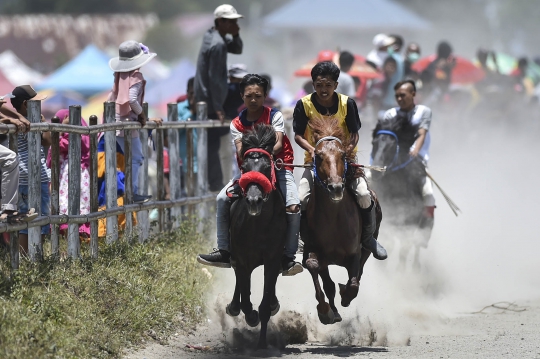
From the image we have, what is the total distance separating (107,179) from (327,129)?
2.77m

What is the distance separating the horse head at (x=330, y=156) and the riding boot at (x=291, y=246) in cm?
41

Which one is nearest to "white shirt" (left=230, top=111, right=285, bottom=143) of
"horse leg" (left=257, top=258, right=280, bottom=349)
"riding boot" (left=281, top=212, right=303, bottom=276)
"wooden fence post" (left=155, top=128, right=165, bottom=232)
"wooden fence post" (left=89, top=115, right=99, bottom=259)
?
"riding boot" (left=281, top=212, right=303, bottom=276)

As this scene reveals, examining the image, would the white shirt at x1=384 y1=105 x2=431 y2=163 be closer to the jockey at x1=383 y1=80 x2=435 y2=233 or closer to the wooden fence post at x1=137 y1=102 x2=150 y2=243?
the jockey at x1=383 y1=80 x2=435 y2=233

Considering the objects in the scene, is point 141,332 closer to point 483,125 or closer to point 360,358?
point 360,358

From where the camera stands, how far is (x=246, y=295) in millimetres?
8969

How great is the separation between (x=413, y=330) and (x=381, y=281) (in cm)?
186

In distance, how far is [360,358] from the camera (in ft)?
27.5

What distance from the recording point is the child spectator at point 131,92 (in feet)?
36.3

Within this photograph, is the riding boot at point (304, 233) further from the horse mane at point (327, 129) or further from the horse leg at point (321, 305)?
the horse mane at point (327, 129)

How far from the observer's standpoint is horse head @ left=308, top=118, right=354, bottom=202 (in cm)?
833

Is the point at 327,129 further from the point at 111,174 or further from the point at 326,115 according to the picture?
the point at 111,174

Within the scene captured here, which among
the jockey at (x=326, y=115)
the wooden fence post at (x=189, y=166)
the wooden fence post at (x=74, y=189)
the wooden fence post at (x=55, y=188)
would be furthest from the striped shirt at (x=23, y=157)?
the wooden fence post at (x=189, y=166)

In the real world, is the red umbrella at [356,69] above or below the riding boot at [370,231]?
above

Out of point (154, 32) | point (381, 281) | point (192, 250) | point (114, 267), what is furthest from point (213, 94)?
point (154, 32)
